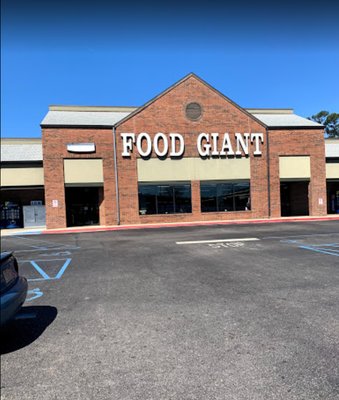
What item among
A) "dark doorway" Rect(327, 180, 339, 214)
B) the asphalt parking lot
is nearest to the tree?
"dark doorway" Rect(327, 180, 339, 214)

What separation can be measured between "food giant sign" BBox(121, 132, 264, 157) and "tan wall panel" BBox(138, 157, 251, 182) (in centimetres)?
54

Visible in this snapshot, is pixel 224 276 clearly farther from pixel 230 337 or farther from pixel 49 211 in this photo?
pixel 49 211

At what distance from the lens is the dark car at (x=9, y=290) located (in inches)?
136

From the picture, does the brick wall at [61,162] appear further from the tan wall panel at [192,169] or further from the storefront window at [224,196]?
the storefront window at [224,196]

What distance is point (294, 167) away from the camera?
24.5m

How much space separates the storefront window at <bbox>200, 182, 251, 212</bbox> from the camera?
23516 mm

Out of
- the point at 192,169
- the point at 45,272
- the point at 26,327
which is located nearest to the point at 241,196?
the point at 192,169

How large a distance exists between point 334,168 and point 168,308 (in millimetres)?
26015

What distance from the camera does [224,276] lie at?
22.4ft

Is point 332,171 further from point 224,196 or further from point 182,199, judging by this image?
point 182,199

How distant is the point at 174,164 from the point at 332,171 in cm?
1399

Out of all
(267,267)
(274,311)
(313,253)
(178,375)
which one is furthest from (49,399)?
(313,253)

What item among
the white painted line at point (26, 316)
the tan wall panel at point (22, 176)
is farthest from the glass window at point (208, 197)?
the white painted line at point (26, 316)

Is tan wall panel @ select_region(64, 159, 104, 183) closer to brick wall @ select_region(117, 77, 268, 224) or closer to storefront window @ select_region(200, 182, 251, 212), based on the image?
brick wall @ select_region(117, 77, 268, 224)
